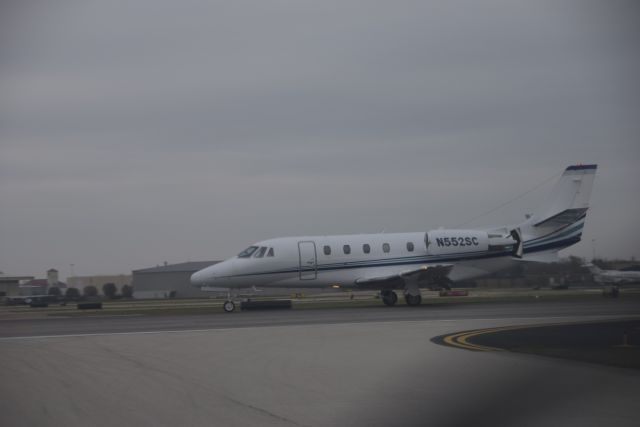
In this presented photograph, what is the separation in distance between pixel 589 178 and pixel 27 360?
97.2ft

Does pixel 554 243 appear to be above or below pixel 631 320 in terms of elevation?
above

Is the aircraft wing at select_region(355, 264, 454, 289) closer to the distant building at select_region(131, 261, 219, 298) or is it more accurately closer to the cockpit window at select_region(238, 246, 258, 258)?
the cockpit window at select_region(238, 246, 258, 258)

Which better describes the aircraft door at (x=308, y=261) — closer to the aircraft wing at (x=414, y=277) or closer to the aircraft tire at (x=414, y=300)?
the aircraft wing at (x=414, y=277)

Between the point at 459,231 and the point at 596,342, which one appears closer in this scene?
Answer: the point at 596,342

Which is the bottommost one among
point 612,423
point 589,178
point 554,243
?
point 612,423

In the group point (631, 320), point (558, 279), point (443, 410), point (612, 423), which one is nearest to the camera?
point (612, 423)

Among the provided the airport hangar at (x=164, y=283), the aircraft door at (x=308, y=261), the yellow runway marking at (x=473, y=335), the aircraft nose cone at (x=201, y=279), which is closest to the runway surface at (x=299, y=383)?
the yellow runway marking at (x=473, y=335)

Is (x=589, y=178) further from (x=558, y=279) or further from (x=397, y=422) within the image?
(x=558, y=279)

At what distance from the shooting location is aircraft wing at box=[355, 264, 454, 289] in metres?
38.0

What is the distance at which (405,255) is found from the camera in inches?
1593

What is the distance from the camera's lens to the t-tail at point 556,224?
133 ft

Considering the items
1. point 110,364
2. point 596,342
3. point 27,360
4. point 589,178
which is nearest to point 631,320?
point 596,342

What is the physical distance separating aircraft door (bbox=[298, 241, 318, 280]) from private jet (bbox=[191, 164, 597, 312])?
5 cm

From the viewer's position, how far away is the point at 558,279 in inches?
3228
